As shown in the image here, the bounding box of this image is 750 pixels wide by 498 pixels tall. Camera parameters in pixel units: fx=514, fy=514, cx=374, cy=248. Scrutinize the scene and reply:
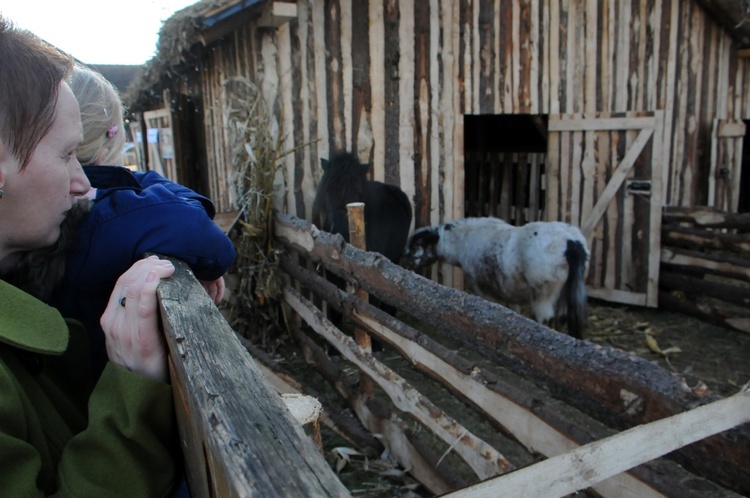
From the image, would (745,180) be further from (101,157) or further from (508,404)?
(101,157)

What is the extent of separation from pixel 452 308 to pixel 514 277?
316cm

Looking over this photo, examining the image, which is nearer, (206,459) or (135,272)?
(206,459)

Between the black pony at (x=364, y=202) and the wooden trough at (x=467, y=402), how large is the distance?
1.20m

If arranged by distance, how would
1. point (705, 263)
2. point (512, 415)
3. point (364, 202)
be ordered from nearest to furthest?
1. point (512, 415)
2. point (364, 202)
3. point (705, 263)

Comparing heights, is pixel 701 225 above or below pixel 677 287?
above

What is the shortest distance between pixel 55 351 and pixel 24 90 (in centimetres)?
45

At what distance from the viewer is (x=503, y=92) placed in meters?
6.08

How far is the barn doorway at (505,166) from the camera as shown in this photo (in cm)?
852

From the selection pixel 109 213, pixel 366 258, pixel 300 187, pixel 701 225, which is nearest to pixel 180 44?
pixel 300 187

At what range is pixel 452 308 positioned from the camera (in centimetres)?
241

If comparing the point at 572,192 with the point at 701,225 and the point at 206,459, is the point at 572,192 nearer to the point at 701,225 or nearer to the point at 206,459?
the point at 701,225

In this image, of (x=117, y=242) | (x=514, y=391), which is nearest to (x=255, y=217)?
(x=514, y=391)

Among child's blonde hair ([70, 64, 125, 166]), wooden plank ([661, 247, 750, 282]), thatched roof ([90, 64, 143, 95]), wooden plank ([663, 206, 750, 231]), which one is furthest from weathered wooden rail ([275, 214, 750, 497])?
thatched roof ([90, 64, 143, 95])

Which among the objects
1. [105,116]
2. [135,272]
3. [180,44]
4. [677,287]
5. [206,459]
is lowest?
[677,287]
